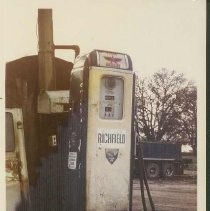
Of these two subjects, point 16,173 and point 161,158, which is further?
point 161,158

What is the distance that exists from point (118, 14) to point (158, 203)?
87 centimetres

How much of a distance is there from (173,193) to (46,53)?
0.85 metres

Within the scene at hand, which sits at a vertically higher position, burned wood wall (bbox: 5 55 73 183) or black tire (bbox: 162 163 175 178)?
burned wood wall (bbox: 5 55 73 183)

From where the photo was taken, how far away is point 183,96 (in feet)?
7.72

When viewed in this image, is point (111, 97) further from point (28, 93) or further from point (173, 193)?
point (173, 193)

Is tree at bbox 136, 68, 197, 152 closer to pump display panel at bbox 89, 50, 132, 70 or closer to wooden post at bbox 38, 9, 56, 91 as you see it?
pump display panel at bbox 89, 50, 132, 70

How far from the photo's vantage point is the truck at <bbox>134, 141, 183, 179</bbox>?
2260 mm

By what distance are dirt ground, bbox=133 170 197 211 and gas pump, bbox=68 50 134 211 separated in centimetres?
5

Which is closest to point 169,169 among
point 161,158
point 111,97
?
point 161,158

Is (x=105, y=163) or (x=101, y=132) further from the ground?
(x=101, y=132)

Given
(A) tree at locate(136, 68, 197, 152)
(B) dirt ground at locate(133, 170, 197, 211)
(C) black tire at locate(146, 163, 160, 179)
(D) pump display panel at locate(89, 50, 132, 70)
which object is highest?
(D) pump display panel at locate(89, 50, 132, 70)

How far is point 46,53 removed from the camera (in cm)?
224

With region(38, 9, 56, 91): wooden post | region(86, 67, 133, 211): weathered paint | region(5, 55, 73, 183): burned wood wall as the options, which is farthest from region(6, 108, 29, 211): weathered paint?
region(86, 67, 133, 211): weathered paint

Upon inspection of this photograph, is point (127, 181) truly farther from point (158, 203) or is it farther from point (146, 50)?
point (146, 50)
